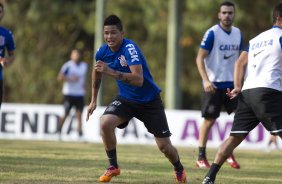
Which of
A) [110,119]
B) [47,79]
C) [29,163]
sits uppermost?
[110,119]

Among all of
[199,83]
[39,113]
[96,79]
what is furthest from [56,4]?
[96,79]

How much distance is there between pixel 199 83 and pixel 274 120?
2741cm

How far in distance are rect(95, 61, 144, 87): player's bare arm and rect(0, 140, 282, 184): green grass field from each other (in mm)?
1427

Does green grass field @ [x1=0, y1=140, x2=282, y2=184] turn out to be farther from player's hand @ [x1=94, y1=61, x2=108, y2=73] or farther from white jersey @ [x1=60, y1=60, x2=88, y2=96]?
white jersey @ [x1=60, y1=60, x2=88, y2=96]

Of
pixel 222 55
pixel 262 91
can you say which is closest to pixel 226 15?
pixel 222 55

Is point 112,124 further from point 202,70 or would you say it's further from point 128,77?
point 202,70

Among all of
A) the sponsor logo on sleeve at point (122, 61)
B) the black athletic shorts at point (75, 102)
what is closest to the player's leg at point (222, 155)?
the sponsor logo on sleeve at point (122, 61)

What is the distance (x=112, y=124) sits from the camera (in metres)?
10.5

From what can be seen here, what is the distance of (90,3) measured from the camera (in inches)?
1623

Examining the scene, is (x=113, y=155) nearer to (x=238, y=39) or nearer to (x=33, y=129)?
(x=238, y=39)

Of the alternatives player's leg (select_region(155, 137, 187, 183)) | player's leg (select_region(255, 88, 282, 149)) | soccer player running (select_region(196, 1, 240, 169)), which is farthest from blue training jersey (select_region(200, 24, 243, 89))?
player's leg (select_region(255, 88, 282, 149))

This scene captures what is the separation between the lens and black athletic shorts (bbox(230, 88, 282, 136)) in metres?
9.83

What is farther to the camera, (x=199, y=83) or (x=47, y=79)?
(x=47, y=79)

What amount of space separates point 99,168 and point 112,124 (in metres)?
2.20
